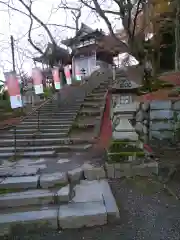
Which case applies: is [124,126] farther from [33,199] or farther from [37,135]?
[37,135]

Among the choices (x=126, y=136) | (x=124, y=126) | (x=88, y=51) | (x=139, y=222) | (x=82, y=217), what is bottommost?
(x=139, y=222)

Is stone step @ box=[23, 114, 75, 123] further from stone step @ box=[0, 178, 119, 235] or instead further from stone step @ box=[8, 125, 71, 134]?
stone step @ box=[0, 178, 119, 235]

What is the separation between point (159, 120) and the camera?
8.80 meters

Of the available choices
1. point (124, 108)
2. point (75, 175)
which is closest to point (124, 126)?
point (124, 108)

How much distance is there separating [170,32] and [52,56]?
1056 cm

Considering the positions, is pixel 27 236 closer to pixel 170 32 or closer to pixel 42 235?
pixel 42 235

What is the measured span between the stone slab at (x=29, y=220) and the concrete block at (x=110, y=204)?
849 millimetres

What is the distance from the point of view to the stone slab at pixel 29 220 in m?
3.68

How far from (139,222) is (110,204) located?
1.85 ft

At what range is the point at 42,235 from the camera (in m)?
3.62

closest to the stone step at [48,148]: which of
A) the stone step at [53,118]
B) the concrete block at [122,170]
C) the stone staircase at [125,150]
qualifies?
the stone staircase at [125,150]

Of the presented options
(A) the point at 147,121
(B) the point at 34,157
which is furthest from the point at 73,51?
(B) the point at 34,157

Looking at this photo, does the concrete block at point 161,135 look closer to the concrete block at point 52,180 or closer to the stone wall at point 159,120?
the stone wall at point 159,120

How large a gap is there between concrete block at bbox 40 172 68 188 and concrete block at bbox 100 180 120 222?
82cm
